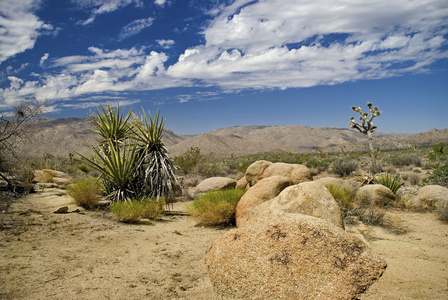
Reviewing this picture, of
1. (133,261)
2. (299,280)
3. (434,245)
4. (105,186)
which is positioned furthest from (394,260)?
(105,186)

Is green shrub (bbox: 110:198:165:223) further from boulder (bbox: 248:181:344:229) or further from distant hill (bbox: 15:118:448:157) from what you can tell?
distant hill (bbox: 15:118:448:157)

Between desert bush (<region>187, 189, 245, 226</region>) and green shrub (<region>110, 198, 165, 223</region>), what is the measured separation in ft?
3.87

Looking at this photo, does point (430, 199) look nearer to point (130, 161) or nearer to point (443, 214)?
point (443, 214)

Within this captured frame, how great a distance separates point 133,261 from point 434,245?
684 cm

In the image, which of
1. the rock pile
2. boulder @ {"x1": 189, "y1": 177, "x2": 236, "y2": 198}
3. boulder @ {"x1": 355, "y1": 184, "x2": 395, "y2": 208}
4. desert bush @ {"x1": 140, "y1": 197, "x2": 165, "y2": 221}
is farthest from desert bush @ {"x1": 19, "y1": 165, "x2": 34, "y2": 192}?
boulder @ {"x1": 355, "y1": 184, "x2": 395, "y2": 208}

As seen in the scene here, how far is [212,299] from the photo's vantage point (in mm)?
3977

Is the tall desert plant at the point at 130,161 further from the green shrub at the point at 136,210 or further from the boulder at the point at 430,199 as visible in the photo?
the boulder at the point at 430,199

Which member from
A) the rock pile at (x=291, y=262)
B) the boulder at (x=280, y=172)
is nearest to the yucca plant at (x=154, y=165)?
the boulder at (x=280, y=172)

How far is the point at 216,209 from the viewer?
852 centimetres

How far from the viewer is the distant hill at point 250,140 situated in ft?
235

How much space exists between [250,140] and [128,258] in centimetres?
10127

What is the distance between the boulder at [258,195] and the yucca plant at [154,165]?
2.89m

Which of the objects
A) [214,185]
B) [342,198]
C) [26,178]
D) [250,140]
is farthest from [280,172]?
[250,140]

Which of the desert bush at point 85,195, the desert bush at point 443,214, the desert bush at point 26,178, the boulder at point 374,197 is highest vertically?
the desert bush at point 26,178
